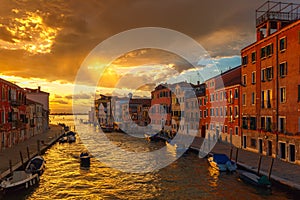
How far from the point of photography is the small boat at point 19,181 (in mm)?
25711

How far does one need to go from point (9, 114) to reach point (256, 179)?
→ 3802cm

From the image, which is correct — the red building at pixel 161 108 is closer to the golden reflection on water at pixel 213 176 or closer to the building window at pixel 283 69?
the golden reflection on water at pixel 213 176

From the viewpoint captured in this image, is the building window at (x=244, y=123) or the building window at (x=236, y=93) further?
the building window at (x=236, y=93)

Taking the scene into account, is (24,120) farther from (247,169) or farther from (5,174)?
(247,169)

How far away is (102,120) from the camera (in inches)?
6580

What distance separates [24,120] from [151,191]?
41.5 meters

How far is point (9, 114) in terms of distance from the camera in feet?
162

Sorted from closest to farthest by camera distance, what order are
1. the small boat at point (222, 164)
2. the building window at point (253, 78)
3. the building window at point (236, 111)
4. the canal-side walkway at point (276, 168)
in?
1. the canal-side walkway at point (276, 168)
2. the small boat at point (222, 164)
3. the building window at point (253, 78)
4. the building window at point (236, 111)

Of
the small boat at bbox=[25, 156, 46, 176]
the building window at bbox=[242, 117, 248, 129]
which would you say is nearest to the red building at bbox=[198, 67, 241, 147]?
the building window at bbox=[242, 117, 248, 129]

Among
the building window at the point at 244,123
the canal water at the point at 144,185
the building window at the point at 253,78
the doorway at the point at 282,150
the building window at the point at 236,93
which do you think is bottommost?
the canal water at the point at 144,185

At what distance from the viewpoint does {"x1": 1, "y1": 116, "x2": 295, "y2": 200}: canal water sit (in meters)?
26.1

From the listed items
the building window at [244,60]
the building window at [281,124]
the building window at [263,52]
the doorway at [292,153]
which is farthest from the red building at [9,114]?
the doorway at [292,153]

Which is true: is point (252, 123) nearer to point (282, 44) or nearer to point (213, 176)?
point (282, 44)

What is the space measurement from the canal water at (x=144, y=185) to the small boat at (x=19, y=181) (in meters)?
0.64
